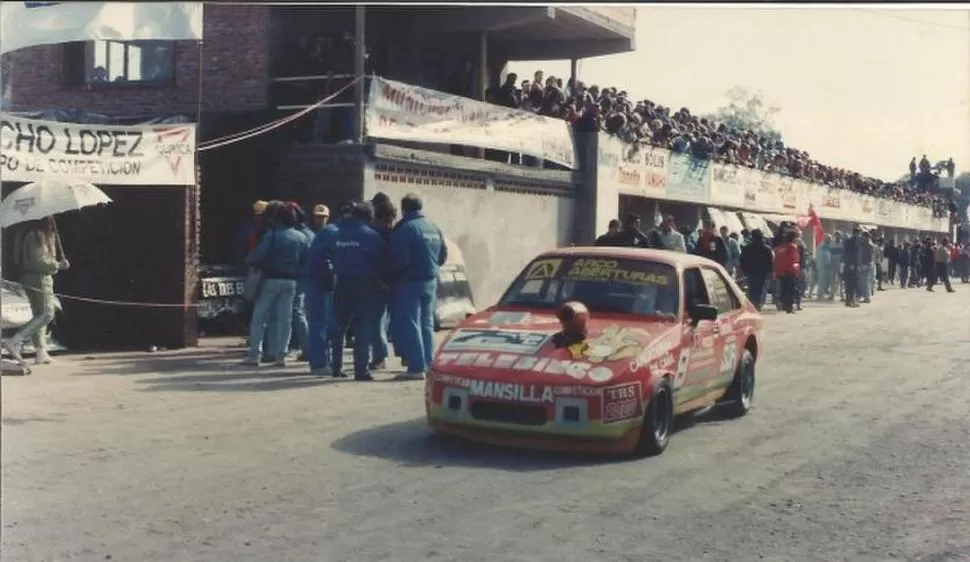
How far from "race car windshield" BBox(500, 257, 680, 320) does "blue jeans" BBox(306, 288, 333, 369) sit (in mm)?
3393

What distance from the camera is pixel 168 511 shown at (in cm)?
Answer: 555

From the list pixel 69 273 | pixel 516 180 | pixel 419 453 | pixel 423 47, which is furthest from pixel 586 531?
pixel 69 273

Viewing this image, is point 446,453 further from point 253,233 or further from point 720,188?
point 253,233

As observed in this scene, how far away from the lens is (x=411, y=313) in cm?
989

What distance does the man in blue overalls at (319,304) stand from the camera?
1037 centimetres

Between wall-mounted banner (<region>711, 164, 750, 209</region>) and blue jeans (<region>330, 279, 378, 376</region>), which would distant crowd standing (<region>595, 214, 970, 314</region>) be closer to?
wall-mounted banner (<region>711, 164, 750, 209</region>)

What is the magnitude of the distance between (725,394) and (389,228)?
3.44m

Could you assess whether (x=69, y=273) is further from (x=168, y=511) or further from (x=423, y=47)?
(x=168, y=511)

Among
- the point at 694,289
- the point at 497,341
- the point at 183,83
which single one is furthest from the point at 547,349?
the point at 183,83

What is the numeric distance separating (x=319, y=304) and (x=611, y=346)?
4290mm

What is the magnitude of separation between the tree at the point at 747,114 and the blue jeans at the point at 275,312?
217 inches

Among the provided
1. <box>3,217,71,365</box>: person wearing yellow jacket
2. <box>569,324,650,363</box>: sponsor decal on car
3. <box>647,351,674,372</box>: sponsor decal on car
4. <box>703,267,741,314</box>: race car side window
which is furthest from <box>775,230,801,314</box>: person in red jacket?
<box>3,217,71,365</box>: person wearing yellow jacket

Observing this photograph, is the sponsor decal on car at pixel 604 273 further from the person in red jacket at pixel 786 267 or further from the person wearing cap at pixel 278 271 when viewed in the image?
the person wearing cap at pixel 278 271

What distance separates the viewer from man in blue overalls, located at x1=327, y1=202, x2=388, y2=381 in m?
9.77
